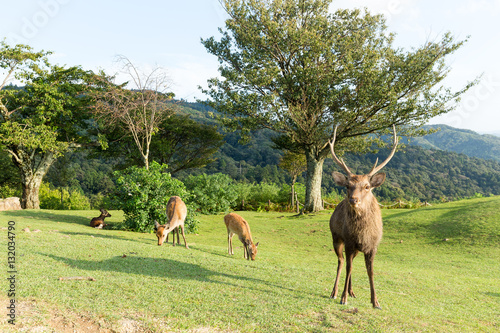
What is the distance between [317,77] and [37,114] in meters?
19.7

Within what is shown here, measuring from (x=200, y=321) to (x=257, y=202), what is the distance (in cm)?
2558

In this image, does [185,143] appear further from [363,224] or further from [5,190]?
[363,224]

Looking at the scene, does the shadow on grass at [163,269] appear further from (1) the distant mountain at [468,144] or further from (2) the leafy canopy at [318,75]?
(1) the distant mountain at [468,144]

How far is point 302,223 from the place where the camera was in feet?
63.6

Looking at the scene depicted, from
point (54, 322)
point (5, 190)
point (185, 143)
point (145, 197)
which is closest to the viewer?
point (54, 322)

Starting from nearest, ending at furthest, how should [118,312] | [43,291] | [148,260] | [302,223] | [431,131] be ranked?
[118,312] < [43,291] < [148,260] < [302,223] < [431,131]

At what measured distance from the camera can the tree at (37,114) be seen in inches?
868

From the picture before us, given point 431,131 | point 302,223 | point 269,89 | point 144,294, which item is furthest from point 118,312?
point 431,131

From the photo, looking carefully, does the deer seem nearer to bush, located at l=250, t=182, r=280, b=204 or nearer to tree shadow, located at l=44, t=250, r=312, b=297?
tree shadow, located at l=44, t=250, r=312, b=297

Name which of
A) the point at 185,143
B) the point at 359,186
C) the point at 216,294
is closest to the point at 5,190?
the point at 185,143

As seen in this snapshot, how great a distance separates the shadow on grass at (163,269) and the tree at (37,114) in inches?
727

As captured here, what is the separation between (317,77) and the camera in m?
22.0

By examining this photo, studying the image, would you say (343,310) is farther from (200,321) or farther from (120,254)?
(120,254)

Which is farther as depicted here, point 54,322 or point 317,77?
point 317,77
